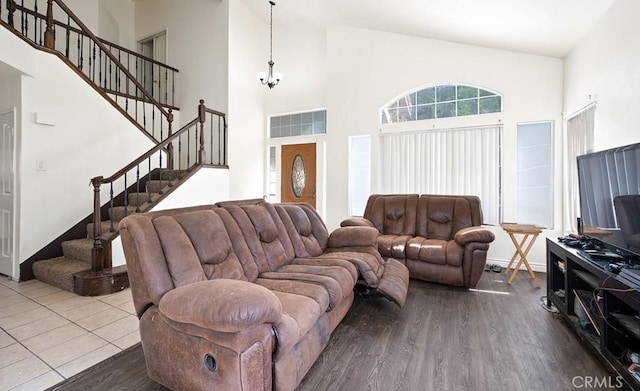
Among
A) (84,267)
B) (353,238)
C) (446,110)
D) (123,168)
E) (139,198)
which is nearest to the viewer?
(353,238)

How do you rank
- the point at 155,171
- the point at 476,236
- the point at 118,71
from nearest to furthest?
the point at 476,236 < the point at 155,171 < the point at 118,71

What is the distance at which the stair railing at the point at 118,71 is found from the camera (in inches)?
174

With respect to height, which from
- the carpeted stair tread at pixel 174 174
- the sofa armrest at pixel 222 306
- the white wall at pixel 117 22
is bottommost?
the sofa armrest at pixel 222 306

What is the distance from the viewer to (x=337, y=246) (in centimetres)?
303

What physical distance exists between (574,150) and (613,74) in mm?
1073

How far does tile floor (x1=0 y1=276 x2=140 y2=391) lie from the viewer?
1783 mm

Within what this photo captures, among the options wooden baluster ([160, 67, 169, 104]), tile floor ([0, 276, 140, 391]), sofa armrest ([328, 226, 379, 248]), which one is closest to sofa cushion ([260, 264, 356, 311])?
sofa armrest ([328, 226, 379, 248])

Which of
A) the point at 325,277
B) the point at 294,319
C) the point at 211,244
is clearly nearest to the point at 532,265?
the point at 325,277

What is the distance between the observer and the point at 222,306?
125cm

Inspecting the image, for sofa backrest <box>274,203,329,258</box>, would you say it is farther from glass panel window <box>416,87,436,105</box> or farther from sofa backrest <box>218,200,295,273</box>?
glass panel window <box>416,87,436,105</box>

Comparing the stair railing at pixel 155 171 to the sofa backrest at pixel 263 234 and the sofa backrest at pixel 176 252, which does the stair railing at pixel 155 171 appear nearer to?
the sofa backrest at pixel 263 234

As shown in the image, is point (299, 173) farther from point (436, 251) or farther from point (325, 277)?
point (325, 277)

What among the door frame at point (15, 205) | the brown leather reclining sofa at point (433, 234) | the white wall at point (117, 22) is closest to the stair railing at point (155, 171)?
the door frame at point (15, 205)

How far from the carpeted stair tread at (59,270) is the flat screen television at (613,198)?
15.5 feet
